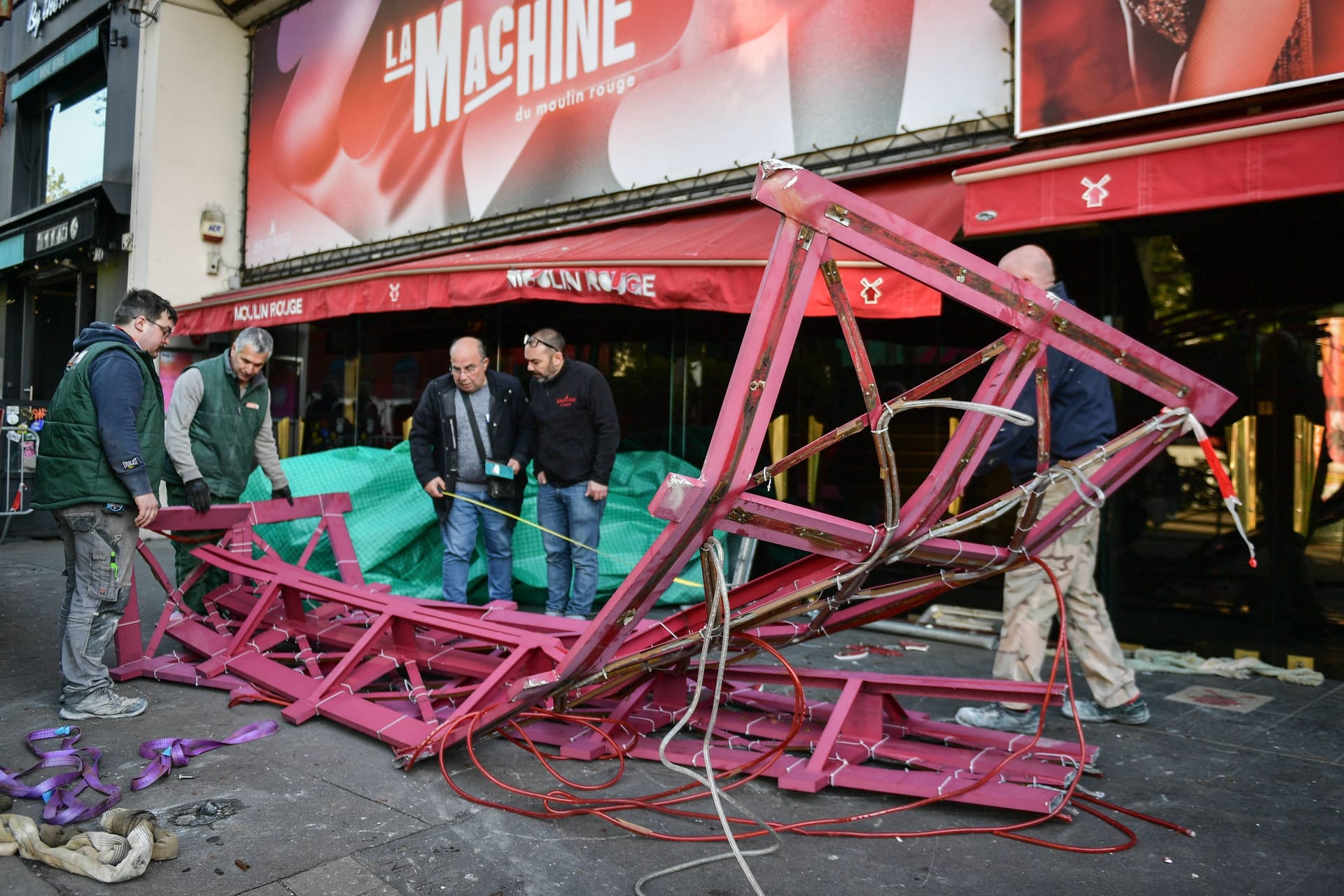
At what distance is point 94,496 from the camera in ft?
12.8

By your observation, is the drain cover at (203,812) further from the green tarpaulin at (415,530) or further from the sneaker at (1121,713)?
the sneaker at (1121,713)

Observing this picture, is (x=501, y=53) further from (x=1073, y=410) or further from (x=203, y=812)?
(x=203, y=812)

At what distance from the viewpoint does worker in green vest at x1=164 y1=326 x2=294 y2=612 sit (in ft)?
16.5

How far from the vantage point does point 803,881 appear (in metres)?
2.56

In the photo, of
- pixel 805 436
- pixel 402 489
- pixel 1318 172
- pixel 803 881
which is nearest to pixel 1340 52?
pixel 1318 172

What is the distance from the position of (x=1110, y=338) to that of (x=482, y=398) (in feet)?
13.3

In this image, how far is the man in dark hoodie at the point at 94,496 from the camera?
12.8ft

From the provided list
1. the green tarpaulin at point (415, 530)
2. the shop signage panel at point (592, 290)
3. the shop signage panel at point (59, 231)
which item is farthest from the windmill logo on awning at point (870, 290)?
the shop signage panel at point (59, 231)

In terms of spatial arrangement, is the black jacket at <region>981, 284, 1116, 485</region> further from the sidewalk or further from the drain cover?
the drain cover

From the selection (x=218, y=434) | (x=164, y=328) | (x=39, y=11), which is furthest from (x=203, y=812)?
(x=39, y=11)

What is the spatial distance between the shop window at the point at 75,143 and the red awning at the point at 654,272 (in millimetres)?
7724

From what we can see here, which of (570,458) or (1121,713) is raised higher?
(570,458)

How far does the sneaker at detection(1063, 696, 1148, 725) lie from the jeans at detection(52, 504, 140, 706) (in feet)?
13.7

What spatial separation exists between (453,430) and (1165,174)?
409 cm
